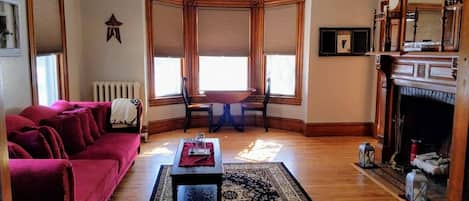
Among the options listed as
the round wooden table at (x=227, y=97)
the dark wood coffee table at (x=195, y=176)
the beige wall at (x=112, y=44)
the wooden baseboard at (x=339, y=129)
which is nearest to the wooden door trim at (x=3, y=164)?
the dark wood coffee table at (x=195, y=176)

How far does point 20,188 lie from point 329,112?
4788 millimetres

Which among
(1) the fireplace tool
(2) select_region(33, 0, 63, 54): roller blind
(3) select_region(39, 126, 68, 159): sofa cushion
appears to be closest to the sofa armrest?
(3) select_region(39, 126, 68, 159): sofa cushion

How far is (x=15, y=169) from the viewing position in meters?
2.13

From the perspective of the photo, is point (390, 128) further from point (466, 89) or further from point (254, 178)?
point (466, 89)

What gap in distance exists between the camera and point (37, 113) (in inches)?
135

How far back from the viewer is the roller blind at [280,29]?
624 centimetres

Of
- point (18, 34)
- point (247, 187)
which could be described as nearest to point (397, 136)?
point (247, 187)

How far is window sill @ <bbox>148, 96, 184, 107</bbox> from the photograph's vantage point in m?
6.04

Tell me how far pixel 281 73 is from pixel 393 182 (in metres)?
3.14

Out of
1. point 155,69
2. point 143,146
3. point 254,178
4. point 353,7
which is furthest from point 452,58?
point 155,69

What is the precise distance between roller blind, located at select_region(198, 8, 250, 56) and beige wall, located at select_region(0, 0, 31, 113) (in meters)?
3.23

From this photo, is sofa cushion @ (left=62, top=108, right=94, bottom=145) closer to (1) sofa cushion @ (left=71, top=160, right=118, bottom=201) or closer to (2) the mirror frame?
(1) sofa cushion @ (left=71, top=160, right=118, bottom=201)

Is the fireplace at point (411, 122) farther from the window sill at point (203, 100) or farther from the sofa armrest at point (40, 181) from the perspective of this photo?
the sofa armrest at point (40, 181)

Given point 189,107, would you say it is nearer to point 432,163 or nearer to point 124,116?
point 124,116
